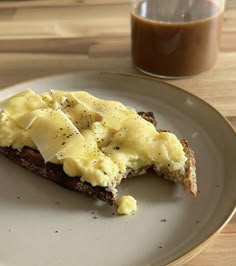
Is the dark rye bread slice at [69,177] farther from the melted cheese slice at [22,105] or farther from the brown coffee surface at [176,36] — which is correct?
the brown coffee surface at [176,36]

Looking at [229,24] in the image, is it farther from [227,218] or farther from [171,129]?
[227,218]

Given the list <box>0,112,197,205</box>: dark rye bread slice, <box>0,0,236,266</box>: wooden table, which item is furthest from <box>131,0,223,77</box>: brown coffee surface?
<box>0,112,197,205</box>: dark rye bread slice

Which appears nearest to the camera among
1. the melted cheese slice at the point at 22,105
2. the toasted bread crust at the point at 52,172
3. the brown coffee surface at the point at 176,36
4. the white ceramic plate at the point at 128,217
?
the white ceramic plate at the point at 128,217

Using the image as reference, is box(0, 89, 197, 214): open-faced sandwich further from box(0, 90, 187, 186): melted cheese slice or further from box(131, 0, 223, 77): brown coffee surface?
box(131, 0, 223, 77): brown coffee surface

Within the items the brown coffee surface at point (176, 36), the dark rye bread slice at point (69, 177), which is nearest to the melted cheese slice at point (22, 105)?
the dark rye bread slice at point (69, 177)

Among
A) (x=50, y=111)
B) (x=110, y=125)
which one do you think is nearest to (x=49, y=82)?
(x=50, y=111)
